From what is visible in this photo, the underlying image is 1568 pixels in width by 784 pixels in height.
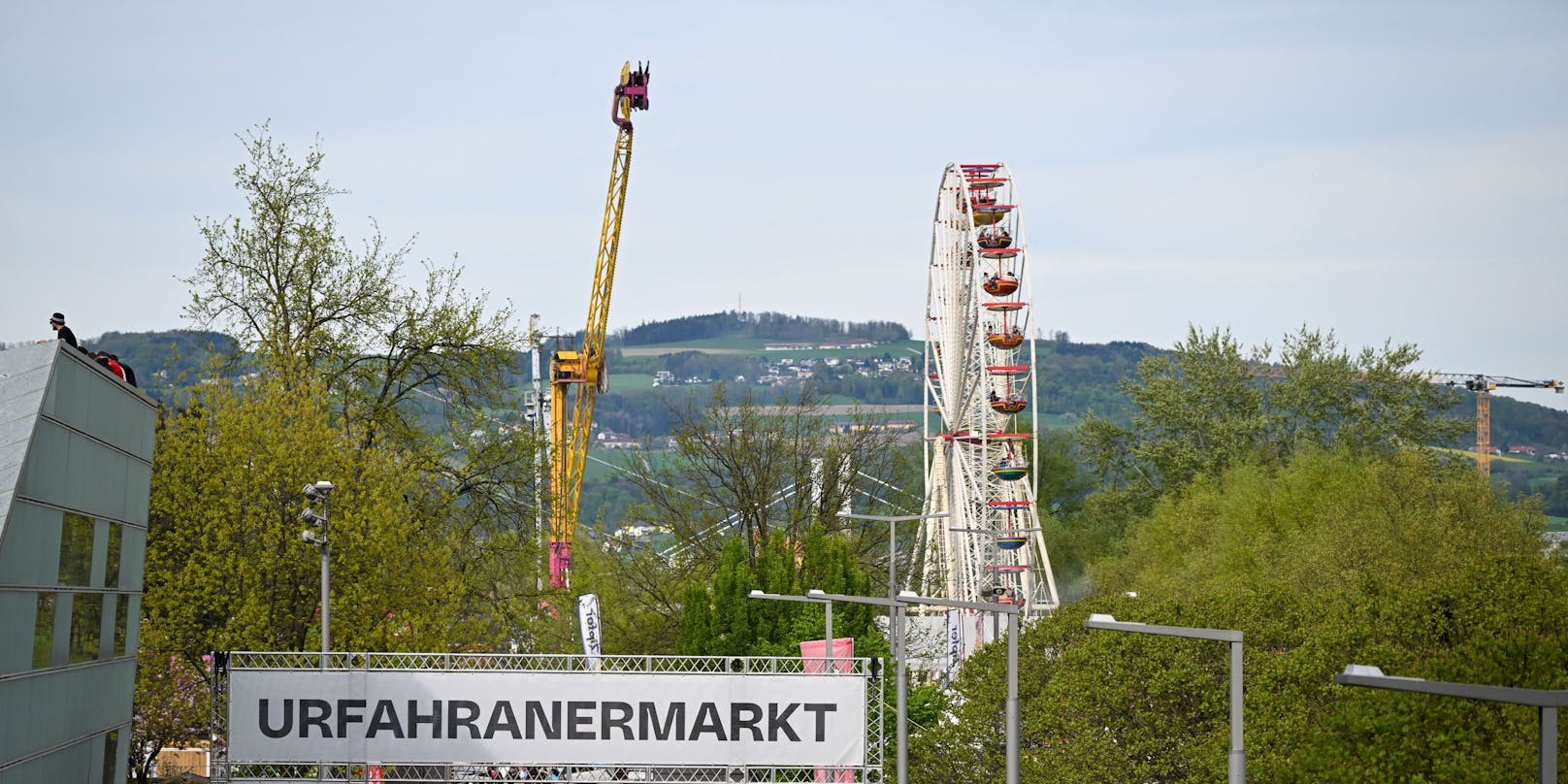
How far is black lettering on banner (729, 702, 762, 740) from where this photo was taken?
30391 millimetres

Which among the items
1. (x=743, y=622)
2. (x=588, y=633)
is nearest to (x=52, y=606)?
(x=588, y=633)

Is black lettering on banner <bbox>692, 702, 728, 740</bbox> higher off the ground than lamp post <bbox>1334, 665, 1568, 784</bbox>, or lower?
lower

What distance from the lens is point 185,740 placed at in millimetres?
43656

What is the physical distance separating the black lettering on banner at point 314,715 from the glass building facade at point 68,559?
4407 millimetres

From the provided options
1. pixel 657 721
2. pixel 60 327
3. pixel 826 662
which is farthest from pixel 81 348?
pixel 826 662

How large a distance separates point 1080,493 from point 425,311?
7136 cm

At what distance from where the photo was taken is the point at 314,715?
3025 centimetres

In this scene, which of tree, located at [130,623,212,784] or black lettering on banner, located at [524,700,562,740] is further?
tree, located at [130,623,212,784]

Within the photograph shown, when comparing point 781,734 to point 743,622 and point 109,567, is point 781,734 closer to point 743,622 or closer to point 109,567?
point 109,567

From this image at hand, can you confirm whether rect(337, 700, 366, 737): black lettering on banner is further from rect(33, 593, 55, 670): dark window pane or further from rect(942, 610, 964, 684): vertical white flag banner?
rect(942, 610, 964, 684): vertical white flag banner

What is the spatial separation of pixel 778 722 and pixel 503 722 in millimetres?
4533

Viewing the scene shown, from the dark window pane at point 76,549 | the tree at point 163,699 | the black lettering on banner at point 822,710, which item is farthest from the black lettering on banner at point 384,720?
the dark window pane at point 76,549

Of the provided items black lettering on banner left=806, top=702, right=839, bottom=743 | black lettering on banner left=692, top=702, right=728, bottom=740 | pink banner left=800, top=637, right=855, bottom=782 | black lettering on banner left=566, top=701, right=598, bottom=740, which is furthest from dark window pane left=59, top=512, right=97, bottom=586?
black lettering on banner left=806, top=702, right=839, bottom=743

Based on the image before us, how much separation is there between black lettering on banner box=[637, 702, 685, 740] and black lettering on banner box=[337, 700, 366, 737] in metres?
4.53
